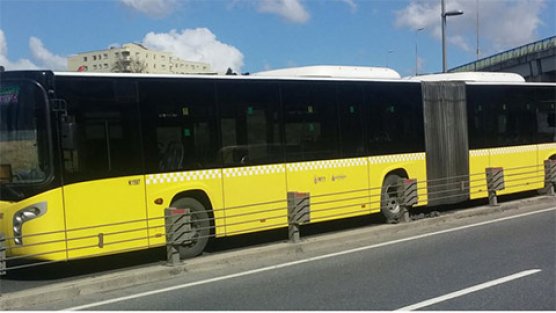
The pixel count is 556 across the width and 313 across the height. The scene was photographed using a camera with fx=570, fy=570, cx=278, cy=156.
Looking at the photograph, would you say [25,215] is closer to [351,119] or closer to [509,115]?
[351,119]

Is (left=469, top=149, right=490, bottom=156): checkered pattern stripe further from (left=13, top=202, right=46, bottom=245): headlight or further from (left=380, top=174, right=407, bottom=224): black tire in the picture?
(left=13, top=202, right=46, bottom=245): headlight

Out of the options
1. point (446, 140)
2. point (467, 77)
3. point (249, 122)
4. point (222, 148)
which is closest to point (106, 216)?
point (222, 148)

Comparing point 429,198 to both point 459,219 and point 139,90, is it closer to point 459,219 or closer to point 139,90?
point 459,219

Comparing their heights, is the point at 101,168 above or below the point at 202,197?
above

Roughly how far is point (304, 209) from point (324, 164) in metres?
1.79

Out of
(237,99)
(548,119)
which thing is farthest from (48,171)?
(548,119)

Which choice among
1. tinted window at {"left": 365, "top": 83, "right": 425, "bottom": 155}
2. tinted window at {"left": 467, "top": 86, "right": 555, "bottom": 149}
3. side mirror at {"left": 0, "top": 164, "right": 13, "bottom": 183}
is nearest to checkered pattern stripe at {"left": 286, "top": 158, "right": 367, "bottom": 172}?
tinted window at {"left": 365, "top": 83, "right": 425, "bottom": 155}

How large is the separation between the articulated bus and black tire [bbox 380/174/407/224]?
0.19 feet

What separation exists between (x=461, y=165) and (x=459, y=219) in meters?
2.14

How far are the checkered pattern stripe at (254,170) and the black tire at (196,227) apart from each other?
80cm

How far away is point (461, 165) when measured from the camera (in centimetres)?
1404

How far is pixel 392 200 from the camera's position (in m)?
12.5

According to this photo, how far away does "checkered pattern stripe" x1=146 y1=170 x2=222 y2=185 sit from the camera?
9.32 meters

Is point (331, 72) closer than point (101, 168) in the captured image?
No
